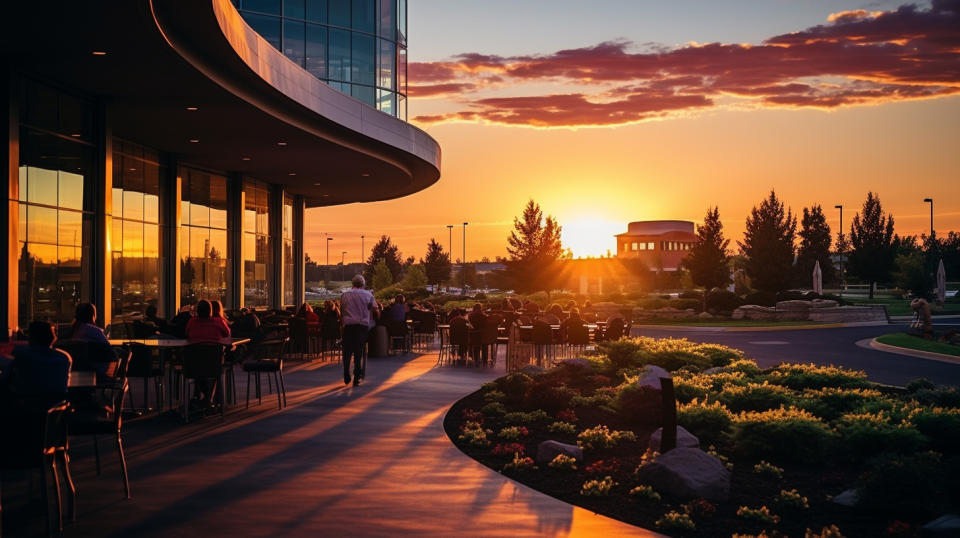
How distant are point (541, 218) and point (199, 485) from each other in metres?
51.5

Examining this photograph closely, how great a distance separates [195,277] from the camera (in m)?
26.9

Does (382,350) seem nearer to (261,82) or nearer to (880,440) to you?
(261,82)

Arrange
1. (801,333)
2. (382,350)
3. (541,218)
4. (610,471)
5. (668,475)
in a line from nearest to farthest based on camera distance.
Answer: (668,475) < (610,471) < (382,350) < (801,333) < (541,218)

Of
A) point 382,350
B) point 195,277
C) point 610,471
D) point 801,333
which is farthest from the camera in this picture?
point 801,333

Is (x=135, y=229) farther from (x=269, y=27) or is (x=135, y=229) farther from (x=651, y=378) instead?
(x=651, y=378)

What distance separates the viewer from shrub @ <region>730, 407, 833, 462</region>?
30.6 ft

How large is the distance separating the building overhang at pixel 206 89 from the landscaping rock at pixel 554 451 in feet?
25.2

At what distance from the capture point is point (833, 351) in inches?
997

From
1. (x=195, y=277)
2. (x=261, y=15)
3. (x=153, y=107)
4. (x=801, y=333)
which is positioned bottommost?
(x=801, y=333)

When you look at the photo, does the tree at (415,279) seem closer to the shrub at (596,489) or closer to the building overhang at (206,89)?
the building overhang at (206,89)

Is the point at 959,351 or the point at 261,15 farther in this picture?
the point at 261,15

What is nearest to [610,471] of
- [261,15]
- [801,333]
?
[261,15]

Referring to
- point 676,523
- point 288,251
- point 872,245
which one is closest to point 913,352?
point 676,523

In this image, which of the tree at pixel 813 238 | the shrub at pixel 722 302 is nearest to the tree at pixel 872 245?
the tree at pixel 813 238
